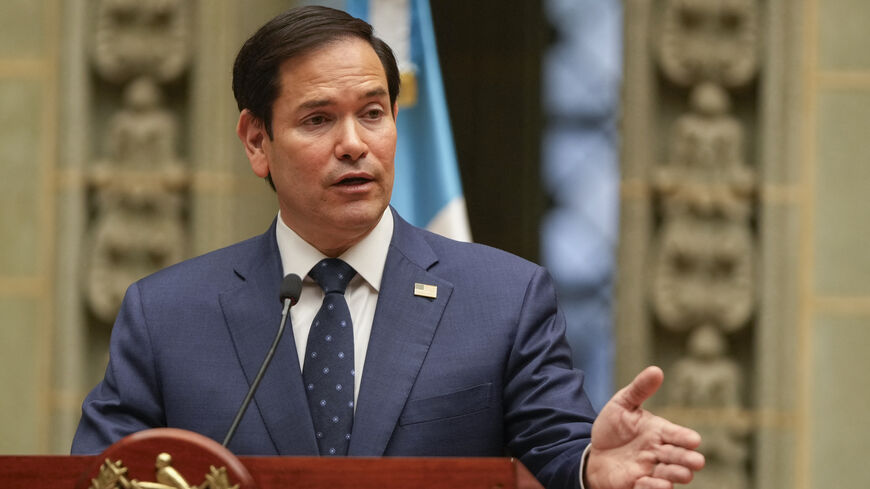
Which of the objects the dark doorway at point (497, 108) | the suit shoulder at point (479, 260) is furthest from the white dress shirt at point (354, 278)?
the dark doorway at point (497, 108)

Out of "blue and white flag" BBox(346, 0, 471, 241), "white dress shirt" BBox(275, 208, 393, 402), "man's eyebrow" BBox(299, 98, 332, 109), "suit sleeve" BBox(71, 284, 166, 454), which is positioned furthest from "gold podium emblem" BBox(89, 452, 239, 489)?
"blue and white flag" BBox(346, 0, 471, 241)

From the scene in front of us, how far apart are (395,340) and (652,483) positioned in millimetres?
641

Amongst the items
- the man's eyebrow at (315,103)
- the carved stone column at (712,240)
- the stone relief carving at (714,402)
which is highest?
the man's eyebrow at (315,103)

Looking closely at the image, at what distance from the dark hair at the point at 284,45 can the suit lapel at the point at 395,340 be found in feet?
1.24

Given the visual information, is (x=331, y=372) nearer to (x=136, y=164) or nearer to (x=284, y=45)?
(x=284, y=45)

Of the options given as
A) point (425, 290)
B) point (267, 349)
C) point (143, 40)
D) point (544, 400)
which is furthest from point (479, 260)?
point (143, 40)

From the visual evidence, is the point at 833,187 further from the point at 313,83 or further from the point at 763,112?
the point at 313,83

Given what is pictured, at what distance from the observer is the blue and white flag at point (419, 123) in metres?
4.31

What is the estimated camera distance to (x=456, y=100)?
5.32 meters

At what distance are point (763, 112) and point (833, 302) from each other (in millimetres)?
688

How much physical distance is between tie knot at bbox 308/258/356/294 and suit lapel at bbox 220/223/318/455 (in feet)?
0.30

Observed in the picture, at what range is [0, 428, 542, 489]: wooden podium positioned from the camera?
1934mm

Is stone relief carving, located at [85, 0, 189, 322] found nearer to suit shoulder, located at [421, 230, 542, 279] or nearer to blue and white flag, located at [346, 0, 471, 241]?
blue and white flag, located at [346, 0, 471, 241]

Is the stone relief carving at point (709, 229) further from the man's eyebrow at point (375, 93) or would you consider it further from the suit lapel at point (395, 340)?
the man's eyebrow at point (375, 93)
